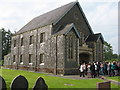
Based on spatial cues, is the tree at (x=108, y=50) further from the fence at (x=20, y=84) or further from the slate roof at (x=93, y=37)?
the fence at (x=20, y=84)

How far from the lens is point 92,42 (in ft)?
93.7

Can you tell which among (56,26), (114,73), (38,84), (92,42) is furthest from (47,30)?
(38,84)

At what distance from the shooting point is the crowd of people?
748 inches

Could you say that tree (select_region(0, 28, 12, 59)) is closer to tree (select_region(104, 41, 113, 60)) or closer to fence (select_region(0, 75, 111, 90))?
tree (select_region(104, 41, 113, 60))

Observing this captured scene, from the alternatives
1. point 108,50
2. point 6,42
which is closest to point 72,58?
point 6,42

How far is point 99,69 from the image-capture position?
20.5 meters

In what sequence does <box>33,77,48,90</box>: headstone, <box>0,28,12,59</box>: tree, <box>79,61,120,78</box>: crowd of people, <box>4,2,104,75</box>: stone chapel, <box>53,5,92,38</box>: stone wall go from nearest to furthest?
1. <box>33,77,48,90</box>: headstone
2. <box>79,61,120,78</box>: crowd of people
3. <box>4,2,104,75</box>: stone chapel
4. <box>53,5,92,38</box>: stone wall
5. <box>0,28,12,59</box>: tree

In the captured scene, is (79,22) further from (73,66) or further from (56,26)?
(73,66)

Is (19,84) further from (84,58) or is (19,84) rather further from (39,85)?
(84,58)

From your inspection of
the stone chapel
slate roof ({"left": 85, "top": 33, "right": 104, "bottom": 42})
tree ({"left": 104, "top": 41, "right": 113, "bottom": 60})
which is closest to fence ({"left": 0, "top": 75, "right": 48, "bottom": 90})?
the stone chapel

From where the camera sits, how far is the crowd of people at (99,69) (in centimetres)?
1899

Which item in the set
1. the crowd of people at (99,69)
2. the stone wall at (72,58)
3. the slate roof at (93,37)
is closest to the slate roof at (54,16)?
the stone wall at (72,58)

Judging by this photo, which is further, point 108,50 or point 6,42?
point 108,50

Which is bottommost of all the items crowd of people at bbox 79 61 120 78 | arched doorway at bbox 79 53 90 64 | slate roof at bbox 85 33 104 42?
crowd of people at bbox 79 61 120 78
